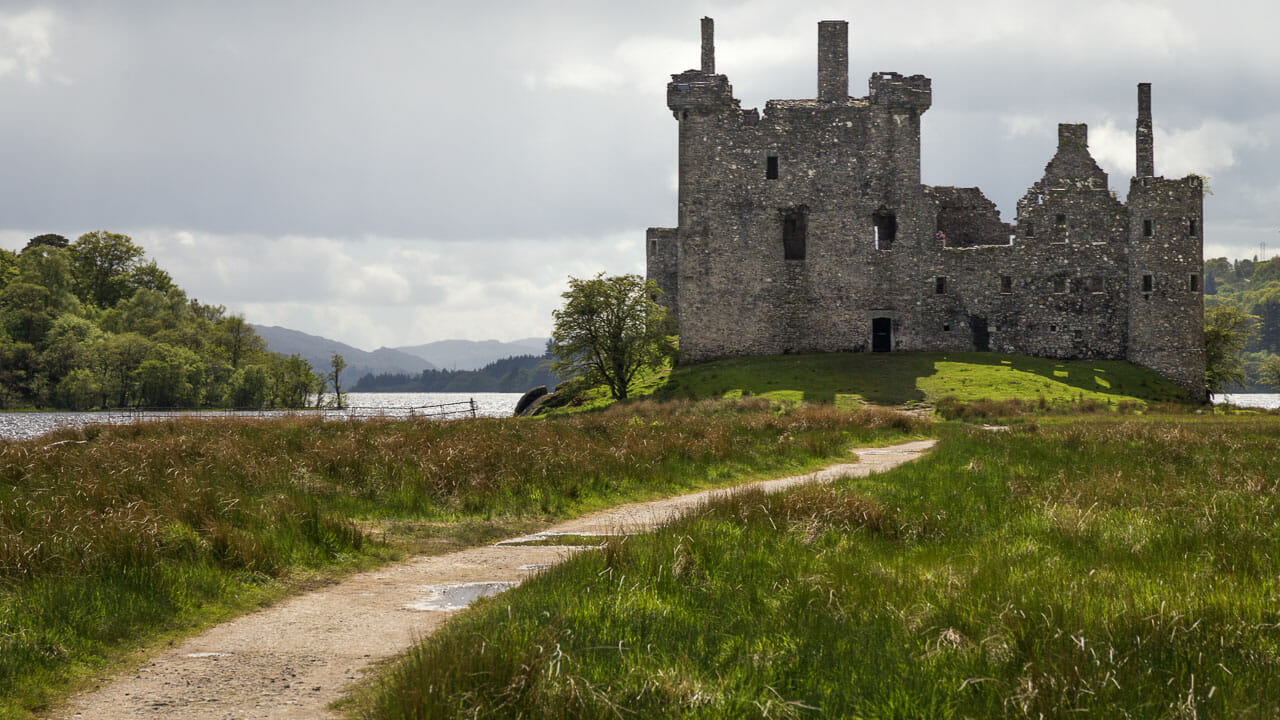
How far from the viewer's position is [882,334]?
5356cm

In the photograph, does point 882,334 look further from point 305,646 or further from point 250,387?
point 250,387

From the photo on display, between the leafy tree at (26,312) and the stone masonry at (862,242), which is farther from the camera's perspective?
the leafy tree at (26,312)

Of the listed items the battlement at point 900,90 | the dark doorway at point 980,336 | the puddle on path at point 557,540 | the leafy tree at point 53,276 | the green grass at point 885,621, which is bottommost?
the puddle on path at point 557,540

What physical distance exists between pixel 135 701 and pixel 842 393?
3866cm

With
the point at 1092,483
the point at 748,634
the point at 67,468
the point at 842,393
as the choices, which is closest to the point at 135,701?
the point at 748,634

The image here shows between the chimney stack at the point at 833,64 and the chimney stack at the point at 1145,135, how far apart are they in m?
17.2

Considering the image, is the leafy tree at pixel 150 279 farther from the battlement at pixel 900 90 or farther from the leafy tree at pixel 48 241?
the battlement at pixel 900 90

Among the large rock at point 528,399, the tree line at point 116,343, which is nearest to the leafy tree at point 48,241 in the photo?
the tree line at point 116,343

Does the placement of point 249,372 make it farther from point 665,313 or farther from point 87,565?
point 87,565

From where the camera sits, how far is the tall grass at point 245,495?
6934 mm

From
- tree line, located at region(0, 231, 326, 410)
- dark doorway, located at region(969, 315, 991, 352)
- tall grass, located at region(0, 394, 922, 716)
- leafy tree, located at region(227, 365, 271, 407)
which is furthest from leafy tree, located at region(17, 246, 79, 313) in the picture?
dark doorway, located at region(969, 315, 991, 352)

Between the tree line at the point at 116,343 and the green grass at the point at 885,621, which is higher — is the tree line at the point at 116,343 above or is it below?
above

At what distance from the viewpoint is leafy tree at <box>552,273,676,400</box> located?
1795 inches

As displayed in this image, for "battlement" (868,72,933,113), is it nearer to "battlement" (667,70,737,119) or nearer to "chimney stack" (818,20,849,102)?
"chimney stack" (818,20,849,102)
